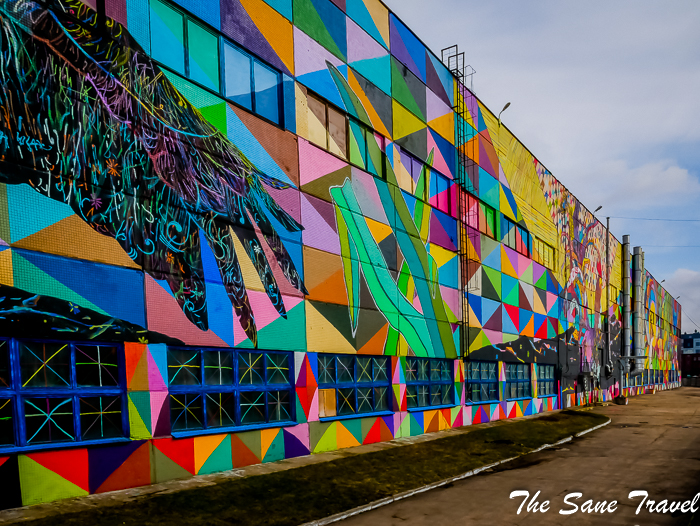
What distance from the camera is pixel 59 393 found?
9016 millimetres

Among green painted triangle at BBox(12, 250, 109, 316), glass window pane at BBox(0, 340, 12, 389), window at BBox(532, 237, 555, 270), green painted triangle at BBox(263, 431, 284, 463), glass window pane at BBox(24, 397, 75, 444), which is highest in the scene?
window at BBox(532, 237, 555, 270)

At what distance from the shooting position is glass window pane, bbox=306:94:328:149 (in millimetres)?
15188

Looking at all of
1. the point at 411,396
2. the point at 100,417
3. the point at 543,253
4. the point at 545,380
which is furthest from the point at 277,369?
the point at 543,253

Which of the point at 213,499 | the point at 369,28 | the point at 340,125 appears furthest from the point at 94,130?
the point at 369,28

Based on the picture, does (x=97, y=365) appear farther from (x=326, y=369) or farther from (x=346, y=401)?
(x=346, y=401)

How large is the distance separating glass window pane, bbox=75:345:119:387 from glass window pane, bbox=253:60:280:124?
685 centimetres

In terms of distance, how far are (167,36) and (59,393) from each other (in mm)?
7389

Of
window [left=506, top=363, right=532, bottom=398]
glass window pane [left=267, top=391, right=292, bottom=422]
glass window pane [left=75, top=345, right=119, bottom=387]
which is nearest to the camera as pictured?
glass window pane [left=75, top=345, right=119, bottom=387]

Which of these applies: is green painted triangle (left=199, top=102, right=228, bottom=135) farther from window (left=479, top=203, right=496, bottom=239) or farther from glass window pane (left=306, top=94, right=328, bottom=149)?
window (left=479, top=203, right=496, bottom=239)

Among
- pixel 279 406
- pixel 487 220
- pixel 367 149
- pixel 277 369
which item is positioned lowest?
pixel 279 406

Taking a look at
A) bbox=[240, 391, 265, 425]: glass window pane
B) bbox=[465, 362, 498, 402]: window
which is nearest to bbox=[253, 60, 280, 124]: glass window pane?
bbox=[240, 391, 265, 425]: glass window pane

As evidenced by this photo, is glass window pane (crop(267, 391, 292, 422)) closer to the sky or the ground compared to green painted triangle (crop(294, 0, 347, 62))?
closer to the ground

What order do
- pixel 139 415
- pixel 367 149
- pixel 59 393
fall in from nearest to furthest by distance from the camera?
pixel 59 393 < pixel 139 415 < pixel 367 149

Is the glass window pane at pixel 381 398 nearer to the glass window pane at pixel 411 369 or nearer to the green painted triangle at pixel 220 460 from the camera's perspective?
the glass window pane at pixel 411 369
